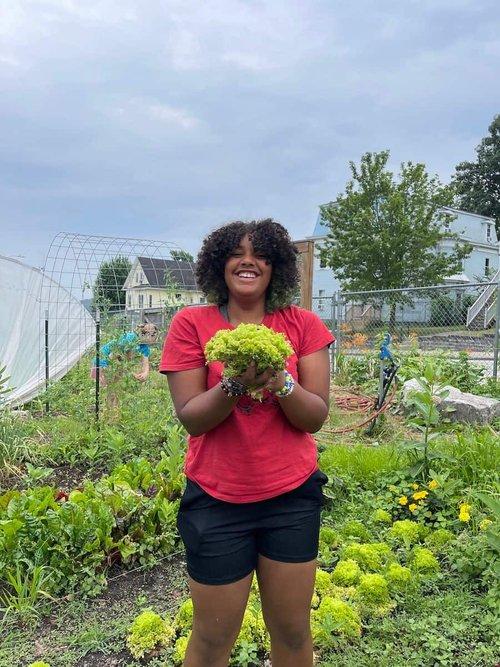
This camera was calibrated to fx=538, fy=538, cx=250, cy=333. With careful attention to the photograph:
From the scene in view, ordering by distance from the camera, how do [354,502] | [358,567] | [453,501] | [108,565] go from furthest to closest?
1. [354,502]
2. [453,501]
3. [108,565]
4. [358,567]

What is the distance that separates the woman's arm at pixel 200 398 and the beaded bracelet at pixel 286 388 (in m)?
0.07

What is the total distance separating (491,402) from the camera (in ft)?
20.2

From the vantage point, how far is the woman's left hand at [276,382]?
1.42 m

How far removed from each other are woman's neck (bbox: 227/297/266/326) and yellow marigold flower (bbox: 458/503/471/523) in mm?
2057

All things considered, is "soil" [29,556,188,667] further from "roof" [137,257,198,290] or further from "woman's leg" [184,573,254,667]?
"roof" [137,257,198,290]

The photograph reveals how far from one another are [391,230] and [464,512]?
66.2ft

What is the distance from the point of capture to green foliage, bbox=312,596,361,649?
2303mm

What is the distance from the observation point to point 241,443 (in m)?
1.56

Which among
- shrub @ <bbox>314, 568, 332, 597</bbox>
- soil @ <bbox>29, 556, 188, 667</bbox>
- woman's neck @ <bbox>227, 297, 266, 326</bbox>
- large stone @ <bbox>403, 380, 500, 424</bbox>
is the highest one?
woman's neck @ <bbox>227, 297, 266, 326</bbox>

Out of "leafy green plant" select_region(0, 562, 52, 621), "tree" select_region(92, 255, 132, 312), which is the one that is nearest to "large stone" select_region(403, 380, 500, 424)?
"tree" select_region(92, 255, 132, 312)

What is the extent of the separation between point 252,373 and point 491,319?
10.1 m

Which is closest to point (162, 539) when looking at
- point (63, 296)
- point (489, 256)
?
point (63, 296)

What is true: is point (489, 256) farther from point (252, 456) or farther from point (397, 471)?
point (252, 456)

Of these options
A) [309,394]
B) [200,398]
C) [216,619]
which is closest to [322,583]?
[216,619]
